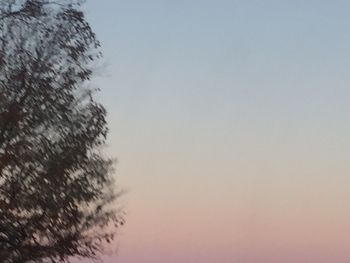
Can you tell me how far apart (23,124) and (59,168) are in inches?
58.5

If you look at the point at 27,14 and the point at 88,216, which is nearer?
the point at 27,14

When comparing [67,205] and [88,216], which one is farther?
[88,216]

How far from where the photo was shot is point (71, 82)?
33.6 metres

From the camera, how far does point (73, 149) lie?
33219 mm

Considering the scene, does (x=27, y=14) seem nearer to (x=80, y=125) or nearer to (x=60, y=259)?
(x=80, y=125)

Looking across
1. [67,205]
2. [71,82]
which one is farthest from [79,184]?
[71,82]

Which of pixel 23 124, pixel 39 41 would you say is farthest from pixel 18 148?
pixel 39 41

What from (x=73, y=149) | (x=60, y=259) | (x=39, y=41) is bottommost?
(x=60, y=259)

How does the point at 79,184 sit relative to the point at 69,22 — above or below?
below

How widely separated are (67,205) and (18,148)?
6.58ft

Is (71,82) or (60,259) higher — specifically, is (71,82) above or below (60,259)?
above

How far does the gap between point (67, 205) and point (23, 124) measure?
246 centimetres

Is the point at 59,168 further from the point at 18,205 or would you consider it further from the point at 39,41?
the point at 39,41

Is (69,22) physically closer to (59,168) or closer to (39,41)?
(39,41)
